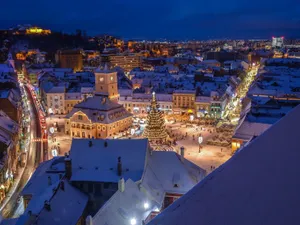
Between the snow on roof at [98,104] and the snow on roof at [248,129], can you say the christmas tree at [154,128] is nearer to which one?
the snow on roof at [248,129]

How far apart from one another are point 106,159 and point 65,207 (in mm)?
5668

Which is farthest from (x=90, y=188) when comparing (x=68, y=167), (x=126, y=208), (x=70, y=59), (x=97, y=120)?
(x=70, y=59)

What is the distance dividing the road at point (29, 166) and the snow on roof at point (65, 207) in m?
7.83

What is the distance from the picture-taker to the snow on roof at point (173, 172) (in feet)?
86.5

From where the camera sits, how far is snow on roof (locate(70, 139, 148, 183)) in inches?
987

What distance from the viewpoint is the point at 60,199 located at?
71.5ft

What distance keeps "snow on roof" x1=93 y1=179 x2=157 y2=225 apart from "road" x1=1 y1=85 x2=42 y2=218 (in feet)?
37.1

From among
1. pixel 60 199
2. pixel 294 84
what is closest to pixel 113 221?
pixel 60 199

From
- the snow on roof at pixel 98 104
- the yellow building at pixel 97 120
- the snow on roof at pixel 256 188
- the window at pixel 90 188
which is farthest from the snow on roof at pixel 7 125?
the snow on roof at pixel 256 188

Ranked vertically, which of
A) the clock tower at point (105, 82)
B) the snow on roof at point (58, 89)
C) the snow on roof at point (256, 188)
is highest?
the snow on roof at point (256, 188)

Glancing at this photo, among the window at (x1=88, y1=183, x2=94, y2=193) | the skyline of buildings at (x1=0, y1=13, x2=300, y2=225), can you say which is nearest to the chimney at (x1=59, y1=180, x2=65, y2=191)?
the skyline of buildings at (x1=0, y1=13, x2=300, y2=225)

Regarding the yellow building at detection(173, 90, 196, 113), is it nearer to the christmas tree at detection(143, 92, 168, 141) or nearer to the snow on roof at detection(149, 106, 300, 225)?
the christmas tree at detection(143, 92, 168, 141)

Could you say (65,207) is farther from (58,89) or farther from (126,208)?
(58,89)

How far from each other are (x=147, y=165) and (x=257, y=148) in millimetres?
22688
